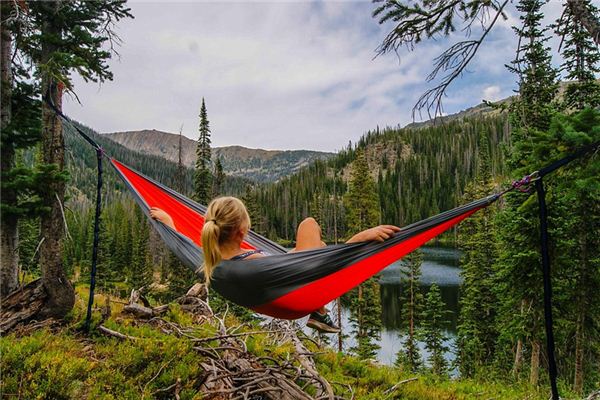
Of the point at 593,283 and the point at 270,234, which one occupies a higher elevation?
the point at 593,283

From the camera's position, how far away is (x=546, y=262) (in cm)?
182

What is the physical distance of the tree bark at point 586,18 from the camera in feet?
8.70

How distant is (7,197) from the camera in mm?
4969

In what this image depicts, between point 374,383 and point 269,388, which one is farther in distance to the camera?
point 374,383

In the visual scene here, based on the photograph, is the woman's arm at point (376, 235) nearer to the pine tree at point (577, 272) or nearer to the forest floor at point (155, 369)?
the forest floor at point (155, 369)

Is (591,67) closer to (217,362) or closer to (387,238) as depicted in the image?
(387,238)

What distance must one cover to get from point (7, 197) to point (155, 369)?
4.00 metres

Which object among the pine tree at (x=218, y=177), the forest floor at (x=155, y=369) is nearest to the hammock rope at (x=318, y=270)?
the forest floor at (x=155, y=369)

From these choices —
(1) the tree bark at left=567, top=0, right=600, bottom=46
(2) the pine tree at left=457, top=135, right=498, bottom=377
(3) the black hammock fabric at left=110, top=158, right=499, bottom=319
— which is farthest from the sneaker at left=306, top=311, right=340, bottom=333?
(2) the pine tree at left=457, top=135, right=498, bottom=377

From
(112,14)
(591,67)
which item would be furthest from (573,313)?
(112,14)

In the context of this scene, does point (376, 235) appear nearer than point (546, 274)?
No

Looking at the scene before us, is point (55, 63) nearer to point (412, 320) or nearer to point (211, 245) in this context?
point (211, 245)

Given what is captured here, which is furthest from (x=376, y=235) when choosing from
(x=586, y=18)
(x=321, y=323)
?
(x=586, y=18)

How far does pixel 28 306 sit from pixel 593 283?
11.1 metres
